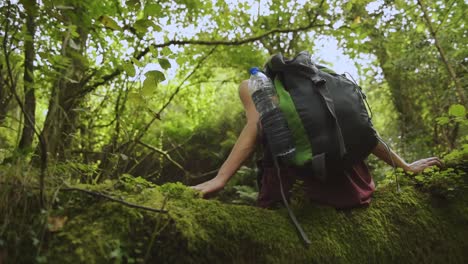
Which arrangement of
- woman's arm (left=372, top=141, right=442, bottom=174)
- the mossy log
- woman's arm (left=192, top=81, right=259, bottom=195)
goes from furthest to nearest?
woman's arm (left=372, top=141, right=442, bottom=174)
woman's arm (left=192, top=81, right=259, bottom=195)
the mossy log

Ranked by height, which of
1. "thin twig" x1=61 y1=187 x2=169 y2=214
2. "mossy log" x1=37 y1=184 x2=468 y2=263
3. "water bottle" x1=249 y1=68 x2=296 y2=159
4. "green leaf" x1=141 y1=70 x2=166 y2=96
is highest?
"green leaf" x1=141 y1=70 x2=166 y2=96

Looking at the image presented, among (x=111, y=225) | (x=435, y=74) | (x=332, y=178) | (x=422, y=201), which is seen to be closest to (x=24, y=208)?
(x=111, y=225)

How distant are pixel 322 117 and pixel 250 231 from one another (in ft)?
2.10

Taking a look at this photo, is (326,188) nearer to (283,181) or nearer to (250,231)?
(283,181)

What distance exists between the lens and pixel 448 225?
6.54 feet

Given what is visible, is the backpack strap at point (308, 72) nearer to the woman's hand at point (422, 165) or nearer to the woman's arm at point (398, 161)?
the woman's arm at point (398, 161)

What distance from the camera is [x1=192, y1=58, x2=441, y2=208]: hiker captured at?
183cm

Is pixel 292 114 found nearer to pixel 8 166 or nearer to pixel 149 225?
pixel 149 225

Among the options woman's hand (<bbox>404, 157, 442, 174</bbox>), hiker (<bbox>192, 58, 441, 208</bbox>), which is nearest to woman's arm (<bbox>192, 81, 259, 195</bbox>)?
hiker (<bbox>192, 58, 441, 208</bbox>)

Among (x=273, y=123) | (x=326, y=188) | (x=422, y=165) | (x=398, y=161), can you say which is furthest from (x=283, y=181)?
(x=422, y=165)

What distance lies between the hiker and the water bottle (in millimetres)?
104

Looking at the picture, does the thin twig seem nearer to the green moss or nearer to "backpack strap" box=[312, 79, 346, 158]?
the green moss

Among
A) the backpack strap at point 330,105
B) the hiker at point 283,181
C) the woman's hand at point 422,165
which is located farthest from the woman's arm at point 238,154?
the woman's hand at point 422,165

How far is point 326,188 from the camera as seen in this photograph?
187 cm
